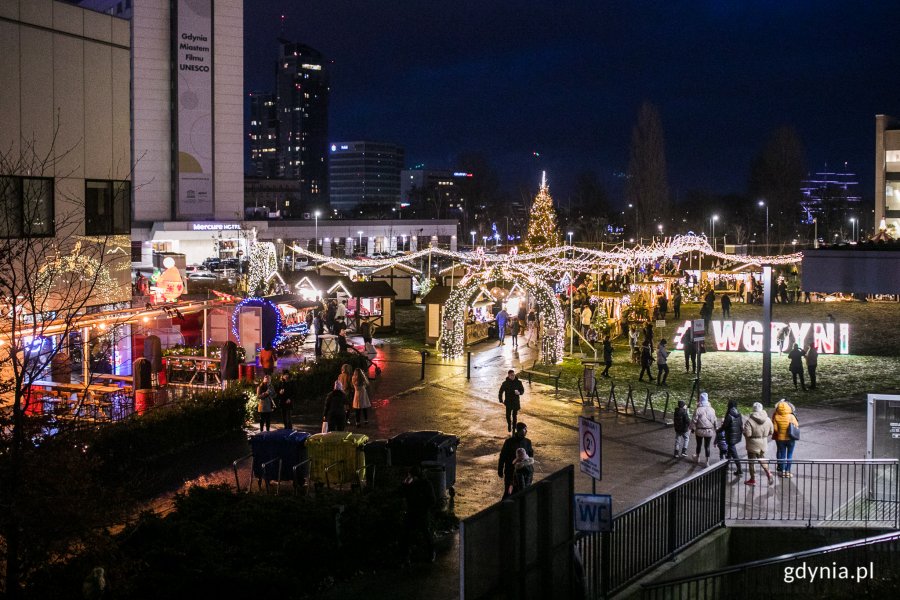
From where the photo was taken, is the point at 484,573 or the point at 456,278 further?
the point at 456,278

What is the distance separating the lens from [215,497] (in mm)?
13680

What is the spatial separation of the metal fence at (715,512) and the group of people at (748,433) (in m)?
0.29

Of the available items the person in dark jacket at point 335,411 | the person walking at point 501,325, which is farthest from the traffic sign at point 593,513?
the person walking at point 501,325

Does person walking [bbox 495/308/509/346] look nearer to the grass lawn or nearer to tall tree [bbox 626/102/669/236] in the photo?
the grass lawn

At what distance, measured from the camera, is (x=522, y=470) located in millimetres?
13508

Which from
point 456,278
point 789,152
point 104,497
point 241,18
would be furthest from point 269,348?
point 789,152

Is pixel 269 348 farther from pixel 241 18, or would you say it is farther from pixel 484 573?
pixel 241 18

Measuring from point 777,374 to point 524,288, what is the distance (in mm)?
8569

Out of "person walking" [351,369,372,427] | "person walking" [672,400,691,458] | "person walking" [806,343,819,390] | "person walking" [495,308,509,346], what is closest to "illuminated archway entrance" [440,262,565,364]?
"person walking" [495,308,509,346]

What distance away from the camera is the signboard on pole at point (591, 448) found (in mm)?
11688

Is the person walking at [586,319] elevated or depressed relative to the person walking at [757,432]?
elevated

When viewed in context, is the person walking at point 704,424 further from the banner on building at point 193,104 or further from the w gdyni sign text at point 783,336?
the banner on building at point 193,104

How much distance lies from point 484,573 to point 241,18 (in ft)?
266

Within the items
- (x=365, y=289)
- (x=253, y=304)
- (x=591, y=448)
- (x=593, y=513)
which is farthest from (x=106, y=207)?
(x=365, y=289)
